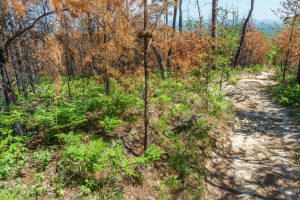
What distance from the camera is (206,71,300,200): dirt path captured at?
19.3 feet

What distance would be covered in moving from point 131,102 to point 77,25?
1072 centimetres

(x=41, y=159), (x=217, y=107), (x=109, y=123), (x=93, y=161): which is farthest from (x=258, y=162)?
(x=41, y=159)

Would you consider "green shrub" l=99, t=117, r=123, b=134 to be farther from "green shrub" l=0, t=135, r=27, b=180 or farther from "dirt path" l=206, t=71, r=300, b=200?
"dirt path" l=206, t=71, r=300, b=200

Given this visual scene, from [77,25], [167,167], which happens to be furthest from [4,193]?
[77,25]

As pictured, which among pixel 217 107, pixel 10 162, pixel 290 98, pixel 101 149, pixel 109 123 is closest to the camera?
pixel 10 162

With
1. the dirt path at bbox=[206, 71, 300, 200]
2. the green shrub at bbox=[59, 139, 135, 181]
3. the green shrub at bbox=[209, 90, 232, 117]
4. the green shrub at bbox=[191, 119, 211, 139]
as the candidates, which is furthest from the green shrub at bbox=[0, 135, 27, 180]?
the green shrub at bbox=[209, 90, 232, 117]

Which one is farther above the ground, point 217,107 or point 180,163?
point 217,107

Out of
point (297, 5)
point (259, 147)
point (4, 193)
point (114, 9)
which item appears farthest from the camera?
point (297, 5)

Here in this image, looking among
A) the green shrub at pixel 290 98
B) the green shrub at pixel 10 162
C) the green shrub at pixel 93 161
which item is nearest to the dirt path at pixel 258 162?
the green shrub at pixel 290 98

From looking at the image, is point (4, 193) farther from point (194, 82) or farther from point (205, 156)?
point (194, 82)

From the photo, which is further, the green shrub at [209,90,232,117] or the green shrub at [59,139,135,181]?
the green shrub at [209,90,232,117]

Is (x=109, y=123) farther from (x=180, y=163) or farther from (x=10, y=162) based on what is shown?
(x=10, y=162)

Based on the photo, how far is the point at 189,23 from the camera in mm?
21219

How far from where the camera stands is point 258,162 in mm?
7109
